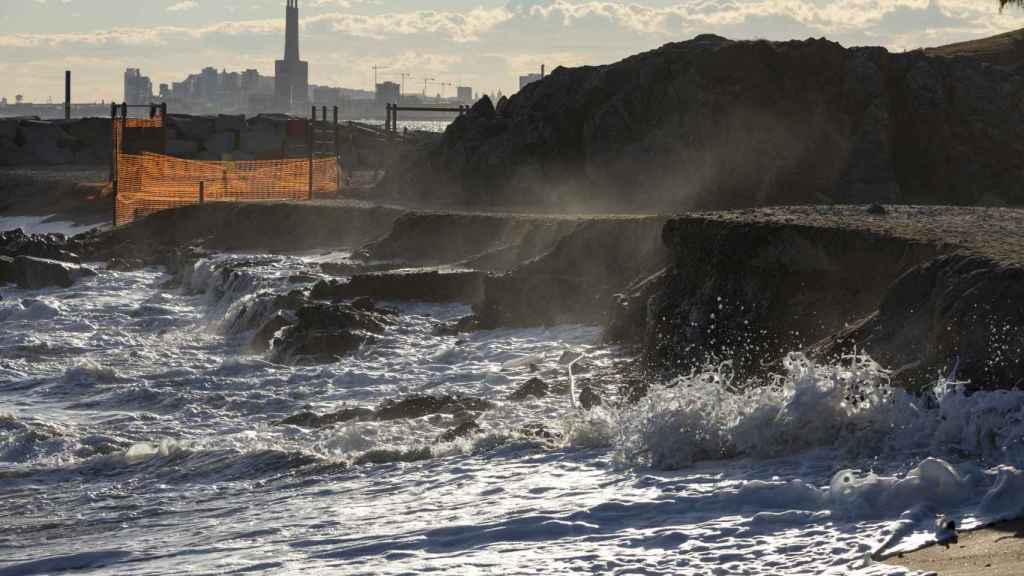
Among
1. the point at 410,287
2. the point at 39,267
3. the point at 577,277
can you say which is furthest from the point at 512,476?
the point at 39,267

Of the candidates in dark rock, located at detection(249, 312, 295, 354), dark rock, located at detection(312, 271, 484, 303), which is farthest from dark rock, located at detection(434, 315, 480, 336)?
dark rock, located at detection(249, 312, 295, 354)

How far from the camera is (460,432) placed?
38.9 feet

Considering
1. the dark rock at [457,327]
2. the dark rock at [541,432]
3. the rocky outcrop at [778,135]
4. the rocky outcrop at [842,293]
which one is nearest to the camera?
the rocky outcrop at [842,293]

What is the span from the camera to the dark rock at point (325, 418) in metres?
13.2

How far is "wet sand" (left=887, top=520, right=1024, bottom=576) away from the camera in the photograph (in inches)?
253

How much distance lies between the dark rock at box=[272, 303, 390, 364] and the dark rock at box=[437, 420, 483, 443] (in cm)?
496

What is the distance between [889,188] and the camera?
25531 mm

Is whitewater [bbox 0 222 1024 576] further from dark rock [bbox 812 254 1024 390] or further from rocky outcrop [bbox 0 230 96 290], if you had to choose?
rocky outcrop [bbox 0 230 96 290]

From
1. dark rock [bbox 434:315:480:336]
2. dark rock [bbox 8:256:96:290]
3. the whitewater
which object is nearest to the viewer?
the whitewater

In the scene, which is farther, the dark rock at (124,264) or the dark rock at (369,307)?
the dark rock at (124,264)

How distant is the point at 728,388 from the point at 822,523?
14.1 ft

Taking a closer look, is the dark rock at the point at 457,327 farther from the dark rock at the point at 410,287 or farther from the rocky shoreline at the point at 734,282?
the dark rock at the point at 410,287

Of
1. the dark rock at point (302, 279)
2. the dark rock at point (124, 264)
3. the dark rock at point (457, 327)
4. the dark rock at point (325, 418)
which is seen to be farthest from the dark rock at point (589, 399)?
the dark rock at point (124, 264)

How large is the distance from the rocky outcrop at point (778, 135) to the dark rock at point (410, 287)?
707 cm
